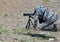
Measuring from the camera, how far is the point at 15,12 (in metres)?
16.0

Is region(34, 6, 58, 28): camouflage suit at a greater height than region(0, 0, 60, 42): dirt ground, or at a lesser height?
greater

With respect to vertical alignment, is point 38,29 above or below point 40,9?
below

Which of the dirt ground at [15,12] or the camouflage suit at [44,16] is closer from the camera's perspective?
the camouflage suit at [44,16]

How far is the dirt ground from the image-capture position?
11456 millimetres

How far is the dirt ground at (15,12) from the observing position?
1146 cm

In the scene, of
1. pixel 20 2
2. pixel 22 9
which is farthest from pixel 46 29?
pixel 20 2

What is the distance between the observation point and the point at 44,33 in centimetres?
1127

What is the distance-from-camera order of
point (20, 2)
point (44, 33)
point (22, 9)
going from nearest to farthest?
1. point (44, 33)
2. point (22, 9)
3. point (20, 2)

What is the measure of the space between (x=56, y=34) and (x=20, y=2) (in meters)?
7.29

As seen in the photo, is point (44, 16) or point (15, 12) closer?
point (44, 16)

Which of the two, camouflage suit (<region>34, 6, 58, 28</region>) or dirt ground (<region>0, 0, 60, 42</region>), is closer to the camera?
camouflage suit (<region>34, 6, 58, 28</region>)

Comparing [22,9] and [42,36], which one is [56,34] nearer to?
[42,36]

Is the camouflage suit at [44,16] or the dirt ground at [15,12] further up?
the camouflage suit at [44,16]

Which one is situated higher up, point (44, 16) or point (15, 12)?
point (44, 16)
